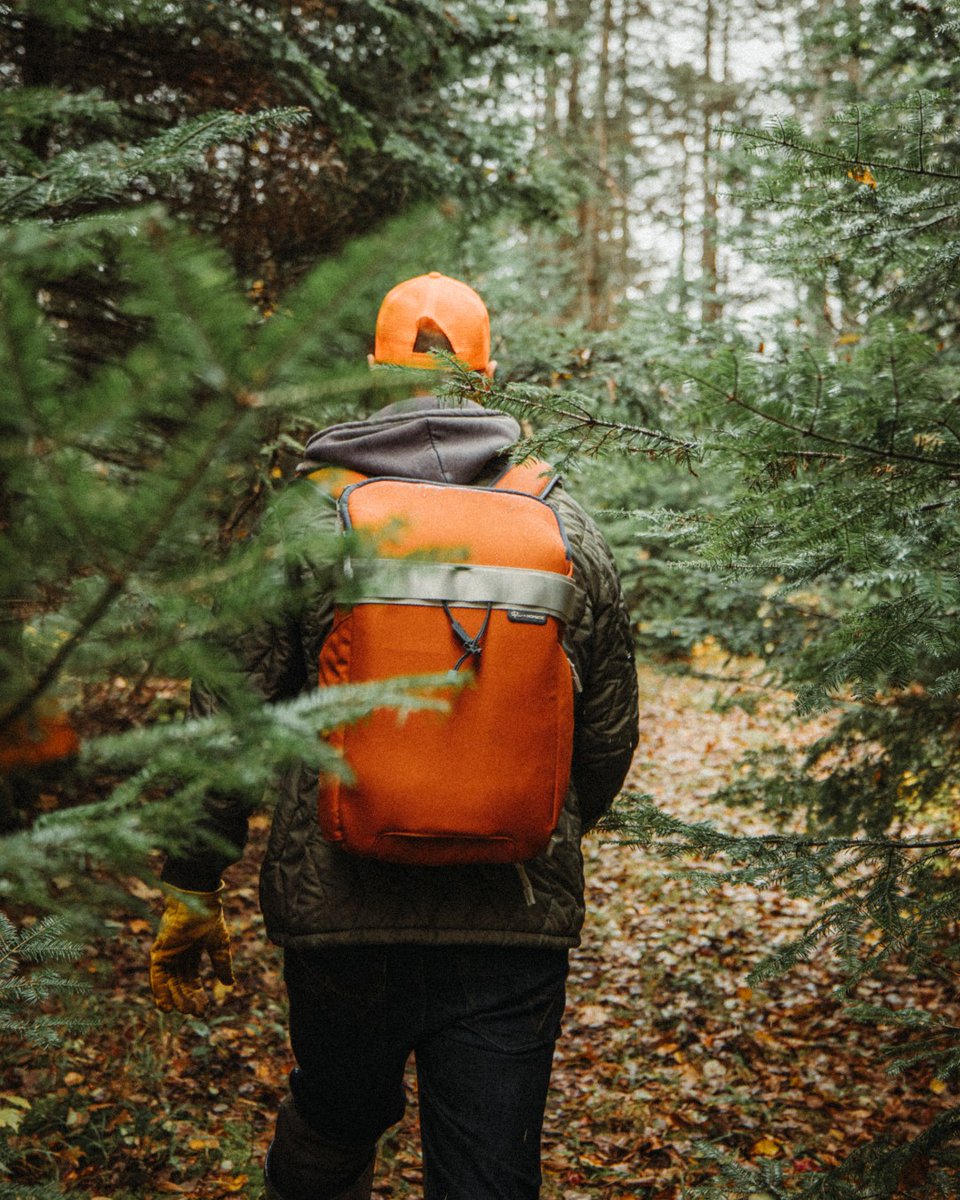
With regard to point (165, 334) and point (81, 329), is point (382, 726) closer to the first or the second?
point (165, 334)

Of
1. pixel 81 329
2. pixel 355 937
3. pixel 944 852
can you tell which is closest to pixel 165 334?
pixel 355 937

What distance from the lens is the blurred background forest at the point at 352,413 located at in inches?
30.2

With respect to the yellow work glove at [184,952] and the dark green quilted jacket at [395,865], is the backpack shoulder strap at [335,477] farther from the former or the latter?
the yellow work glove at [184,952]

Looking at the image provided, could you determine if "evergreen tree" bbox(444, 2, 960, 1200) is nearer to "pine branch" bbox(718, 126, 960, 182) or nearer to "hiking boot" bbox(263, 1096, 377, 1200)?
"pine branch" bbox(718, 126, 960, 182)

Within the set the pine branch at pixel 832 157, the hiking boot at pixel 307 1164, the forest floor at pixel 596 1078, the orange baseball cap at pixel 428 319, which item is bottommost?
the forest floor at pixel 596 1078

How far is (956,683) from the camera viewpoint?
2264 mm

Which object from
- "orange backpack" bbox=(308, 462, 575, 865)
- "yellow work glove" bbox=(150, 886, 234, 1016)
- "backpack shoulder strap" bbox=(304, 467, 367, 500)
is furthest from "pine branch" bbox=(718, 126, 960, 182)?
"yellow work glove" bbox=(150, 886, 234, 1016)

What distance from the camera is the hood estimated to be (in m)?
2.01

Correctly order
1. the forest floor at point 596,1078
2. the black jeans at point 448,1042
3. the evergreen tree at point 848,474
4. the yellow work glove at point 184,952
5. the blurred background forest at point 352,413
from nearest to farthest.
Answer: the blurred background forest at point 352,413 < the evergreen tree at point 848,474 < the black jeans at point 448,1042 < the yellow work glove at point 184,952 < the forest floor at point 596,1078

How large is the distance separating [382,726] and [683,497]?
1057cm

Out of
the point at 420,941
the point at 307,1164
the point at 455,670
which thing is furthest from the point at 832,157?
the point at 307,1164

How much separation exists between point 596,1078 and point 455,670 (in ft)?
11.4

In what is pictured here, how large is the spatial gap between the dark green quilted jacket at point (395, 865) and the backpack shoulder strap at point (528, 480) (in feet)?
0.17

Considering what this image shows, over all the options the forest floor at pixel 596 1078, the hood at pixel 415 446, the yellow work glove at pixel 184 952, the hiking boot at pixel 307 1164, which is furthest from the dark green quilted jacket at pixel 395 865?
the forest floor at pixel 596 1078
